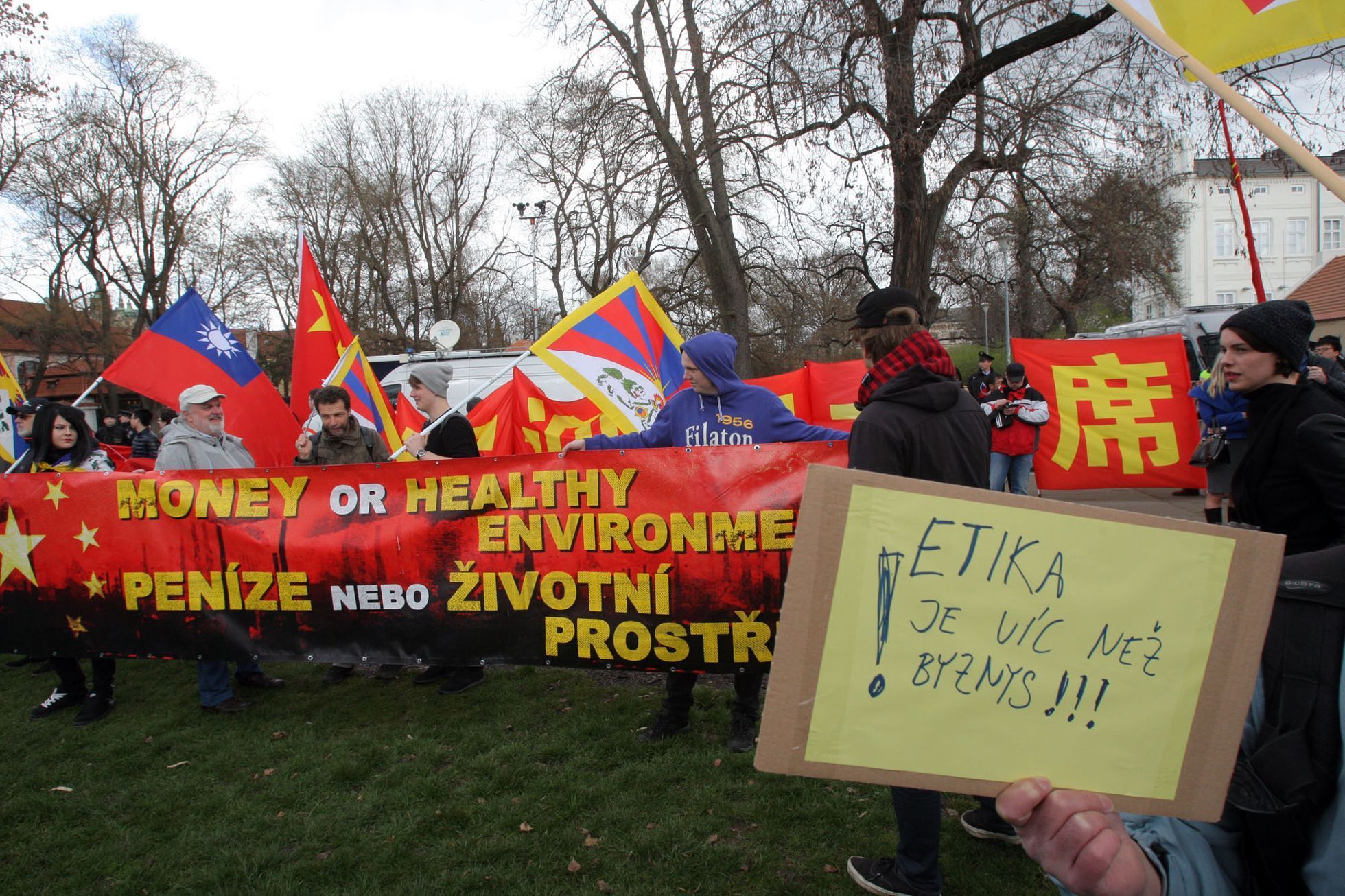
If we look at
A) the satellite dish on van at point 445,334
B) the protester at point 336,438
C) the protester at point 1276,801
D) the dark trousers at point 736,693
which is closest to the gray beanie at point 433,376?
the protester at point 336,438

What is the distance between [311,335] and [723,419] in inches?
169

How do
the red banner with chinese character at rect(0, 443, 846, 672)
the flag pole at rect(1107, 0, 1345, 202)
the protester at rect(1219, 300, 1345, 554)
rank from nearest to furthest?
1. the flag pole at rect(1107, 0, 1345, 202)
2. the protester at rect(1219, 300, 1345, 554)
3. the red banner with chinese character at rect(0, 443, 846, 672)

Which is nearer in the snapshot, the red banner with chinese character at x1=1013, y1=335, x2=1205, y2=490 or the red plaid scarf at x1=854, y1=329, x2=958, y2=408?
the red plaid scarf at x1=854, y1=329, x2=958, y2=408

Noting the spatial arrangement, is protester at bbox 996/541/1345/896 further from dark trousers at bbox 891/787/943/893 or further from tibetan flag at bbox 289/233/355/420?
tibetan flag at bbox 289/233/355/420

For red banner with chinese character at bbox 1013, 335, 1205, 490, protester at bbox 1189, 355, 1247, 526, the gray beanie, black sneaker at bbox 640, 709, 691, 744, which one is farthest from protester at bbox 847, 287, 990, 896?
red banner with chinese character at bbox 1013, 335, 1205, 490

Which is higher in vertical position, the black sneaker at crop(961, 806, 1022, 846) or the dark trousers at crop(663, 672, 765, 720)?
the dark trousers at crop(663, 672, 765, 720)

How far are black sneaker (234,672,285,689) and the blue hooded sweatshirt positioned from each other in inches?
122

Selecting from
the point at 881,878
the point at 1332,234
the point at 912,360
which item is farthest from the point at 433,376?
the point at 1332,234

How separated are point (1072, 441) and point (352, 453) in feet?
23.7

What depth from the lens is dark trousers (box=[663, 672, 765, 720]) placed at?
13.2ft

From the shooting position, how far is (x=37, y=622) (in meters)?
4.70

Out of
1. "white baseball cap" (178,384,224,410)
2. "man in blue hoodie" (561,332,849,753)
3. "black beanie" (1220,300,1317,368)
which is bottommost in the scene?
"man in blue hoodie" (561,332,849,753)

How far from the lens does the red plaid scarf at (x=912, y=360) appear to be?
8.23 feet

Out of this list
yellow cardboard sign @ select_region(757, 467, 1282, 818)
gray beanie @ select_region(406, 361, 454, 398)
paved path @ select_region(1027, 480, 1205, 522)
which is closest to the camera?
yellow cardboard sign @ select_region(757, 467, 1282, 818)
